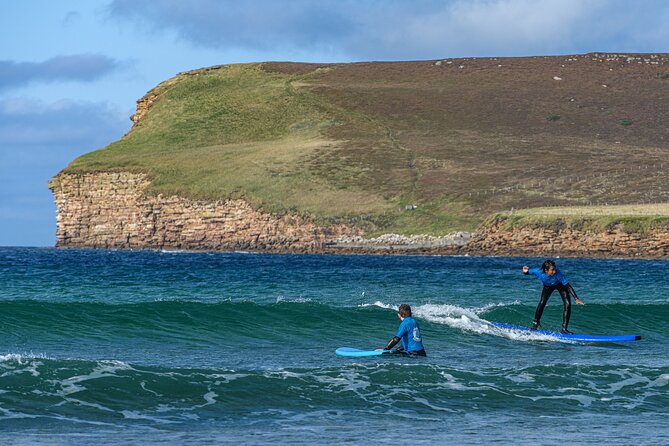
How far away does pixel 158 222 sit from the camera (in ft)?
355

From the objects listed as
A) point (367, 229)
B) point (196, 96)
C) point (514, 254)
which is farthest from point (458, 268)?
point (196, 96)

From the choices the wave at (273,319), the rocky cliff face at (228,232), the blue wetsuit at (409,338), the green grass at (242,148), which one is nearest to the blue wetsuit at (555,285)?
the wave at (273,319)

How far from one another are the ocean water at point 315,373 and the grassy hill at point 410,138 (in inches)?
2481

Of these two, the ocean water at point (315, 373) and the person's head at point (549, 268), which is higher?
the person's head at point (549, 268)

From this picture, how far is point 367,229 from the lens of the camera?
322 feet

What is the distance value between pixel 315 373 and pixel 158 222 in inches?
3522

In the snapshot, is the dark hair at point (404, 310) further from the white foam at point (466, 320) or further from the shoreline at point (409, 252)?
the shoreline at point (409, 252)

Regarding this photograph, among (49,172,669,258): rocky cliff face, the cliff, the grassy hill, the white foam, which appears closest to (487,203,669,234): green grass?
(49,172,669,258): rocky cliff face

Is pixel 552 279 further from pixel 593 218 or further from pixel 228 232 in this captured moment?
pixel 228 232

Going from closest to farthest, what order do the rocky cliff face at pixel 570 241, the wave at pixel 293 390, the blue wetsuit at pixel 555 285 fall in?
the wave at pixel 293 390
the blue wetsuit at pixel 555 285
the rocky cliff face at pixel 570 241

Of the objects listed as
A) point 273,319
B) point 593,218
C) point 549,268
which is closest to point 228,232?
point 593,218

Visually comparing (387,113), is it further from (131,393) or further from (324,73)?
(131,393)

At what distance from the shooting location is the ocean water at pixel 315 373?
1598 cm

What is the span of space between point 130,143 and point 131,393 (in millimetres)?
120821
